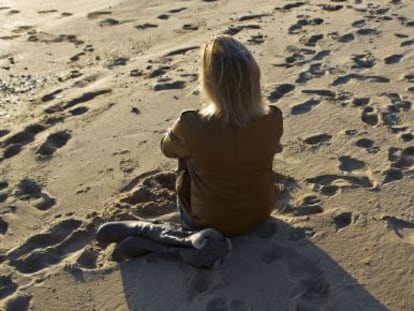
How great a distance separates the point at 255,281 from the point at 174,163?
1343mm

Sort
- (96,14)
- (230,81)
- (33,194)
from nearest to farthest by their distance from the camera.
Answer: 1. (230,81)
2. (33,194)
3. (96,14)

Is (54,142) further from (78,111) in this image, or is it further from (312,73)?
(312,73)

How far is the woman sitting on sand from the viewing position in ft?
9.75

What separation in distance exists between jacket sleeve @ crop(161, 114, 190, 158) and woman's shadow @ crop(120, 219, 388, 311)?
0.56 meters

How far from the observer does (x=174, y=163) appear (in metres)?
4.26

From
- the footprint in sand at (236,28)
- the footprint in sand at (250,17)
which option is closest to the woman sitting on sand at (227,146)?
the footprint in sand at (236,28)

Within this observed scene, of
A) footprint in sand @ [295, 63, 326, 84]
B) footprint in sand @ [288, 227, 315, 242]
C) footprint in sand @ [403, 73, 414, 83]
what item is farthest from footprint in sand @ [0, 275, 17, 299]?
footprint in sand @ [403, 73, 414, 83]

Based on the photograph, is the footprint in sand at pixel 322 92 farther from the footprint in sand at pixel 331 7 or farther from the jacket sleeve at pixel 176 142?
the footprint in sand at pixel 331 7

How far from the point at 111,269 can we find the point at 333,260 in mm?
A: 1159

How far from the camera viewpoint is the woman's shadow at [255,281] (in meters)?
2.99

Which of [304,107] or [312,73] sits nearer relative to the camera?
[304,107]

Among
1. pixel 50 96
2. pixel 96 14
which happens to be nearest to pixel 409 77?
pixel 50 96

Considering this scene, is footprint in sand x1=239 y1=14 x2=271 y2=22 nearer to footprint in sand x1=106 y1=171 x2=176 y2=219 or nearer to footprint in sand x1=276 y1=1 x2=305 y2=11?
footprint in sand x1=276 y1=1 x2=305 y2=11

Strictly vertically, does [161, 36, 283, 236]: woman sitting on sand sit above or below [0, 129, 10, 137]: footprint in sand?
above
